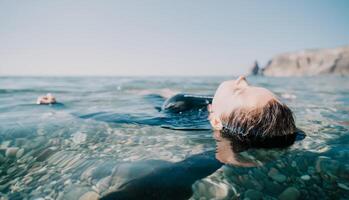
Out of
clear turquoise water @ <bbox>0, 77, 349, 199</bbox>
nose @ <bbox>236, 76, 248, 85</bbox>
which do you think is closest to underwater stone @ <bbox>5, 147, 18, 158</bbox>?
clear turquoise water @ <bbox>0, 77, 349, 199</bbox>

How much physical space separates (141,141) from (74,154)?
0.90 meters

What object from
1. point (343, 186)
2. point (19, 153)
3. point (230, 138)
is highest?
point (230, 138)

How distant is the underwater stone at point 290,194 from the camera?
2058mm

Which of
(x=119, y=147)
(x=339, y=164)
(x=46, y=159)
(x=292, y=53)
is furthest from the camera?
(x=292, y=53)

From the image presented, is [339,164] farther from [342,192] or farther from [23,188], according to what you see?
[23,188]

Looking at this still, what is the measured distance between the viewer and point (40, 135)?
12.7 ft

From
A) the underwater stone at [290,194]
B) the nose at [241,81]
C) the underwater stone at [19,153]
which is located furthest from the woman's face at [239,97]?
the underwater stone at [19,153]

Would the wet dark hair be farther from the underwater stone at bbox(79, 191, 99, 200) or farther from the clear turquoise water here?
the underwater stone at bbox(79, 191, 99, 200)

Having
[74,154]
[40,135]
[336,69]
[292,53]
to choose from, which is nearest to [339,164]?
[74,154]

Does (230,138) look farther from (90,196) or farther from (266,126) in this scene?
(90,196)

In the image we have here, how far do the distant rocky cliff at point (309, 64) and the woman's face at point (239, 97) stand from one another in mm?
103011

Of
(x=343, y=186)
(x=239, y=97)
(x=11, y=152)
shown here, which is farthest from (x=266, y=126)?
(x=11, y=152)

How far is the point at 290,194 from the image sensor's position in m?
2.10

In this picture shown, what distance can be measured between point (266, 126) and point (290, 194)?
0.98 meters
